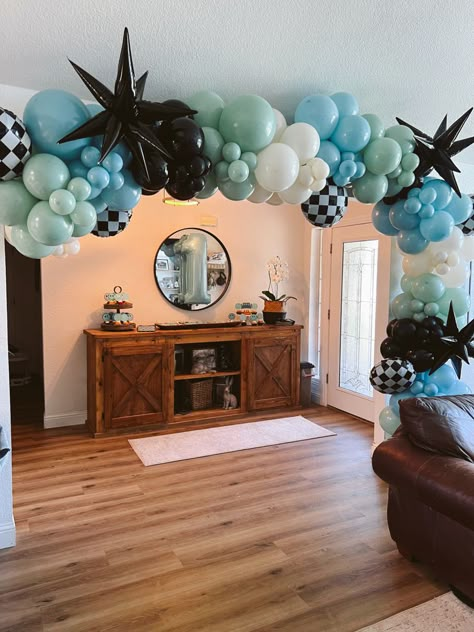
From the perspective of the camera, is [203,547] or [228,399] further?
[228,399]

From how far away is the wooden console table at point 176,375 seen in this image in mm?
4352

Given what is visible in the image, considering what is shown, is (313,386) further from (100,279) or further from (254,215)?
(100,279)

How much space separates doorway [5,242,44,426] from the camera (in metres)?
6.11

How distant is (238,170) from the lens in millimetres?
2154

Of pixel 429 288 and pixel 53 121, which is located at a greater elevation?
pixel 53 121

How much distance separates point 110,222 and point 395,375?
1.81 metres

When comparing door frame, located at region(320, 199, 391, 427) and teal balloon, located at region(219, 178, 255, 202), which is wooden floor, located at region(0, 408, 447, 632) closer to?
door frame, located at region(320, 199, 391, 427)

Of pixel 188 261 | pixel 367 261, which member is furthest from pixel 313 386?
pixel 188 261

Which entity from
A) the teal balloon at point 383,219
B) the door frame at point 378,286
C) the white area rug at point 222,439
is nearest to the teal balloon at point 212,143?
the teal balloon at point 383,219

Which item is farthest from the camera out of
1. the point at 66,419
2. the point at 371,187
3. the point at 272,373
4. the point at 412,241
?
the point at 272,373

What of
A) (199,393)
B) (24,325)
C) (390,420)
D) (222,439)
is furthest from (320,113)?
(24,325)

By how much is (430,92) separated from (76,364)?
3727 mm

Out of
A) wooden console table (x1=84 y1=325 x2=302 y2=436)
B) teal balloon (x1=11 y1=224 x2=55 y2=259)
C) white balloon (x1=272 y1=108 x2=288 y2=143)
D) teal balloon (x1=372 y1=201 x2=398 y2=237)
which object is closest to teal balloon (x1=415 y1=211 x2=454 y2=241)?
teal balloon (x1=372 y1=201 x2=398 y2=237)

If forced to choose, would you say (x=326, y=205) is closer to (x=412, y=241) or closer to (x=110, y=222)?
(x=412, y=241)
